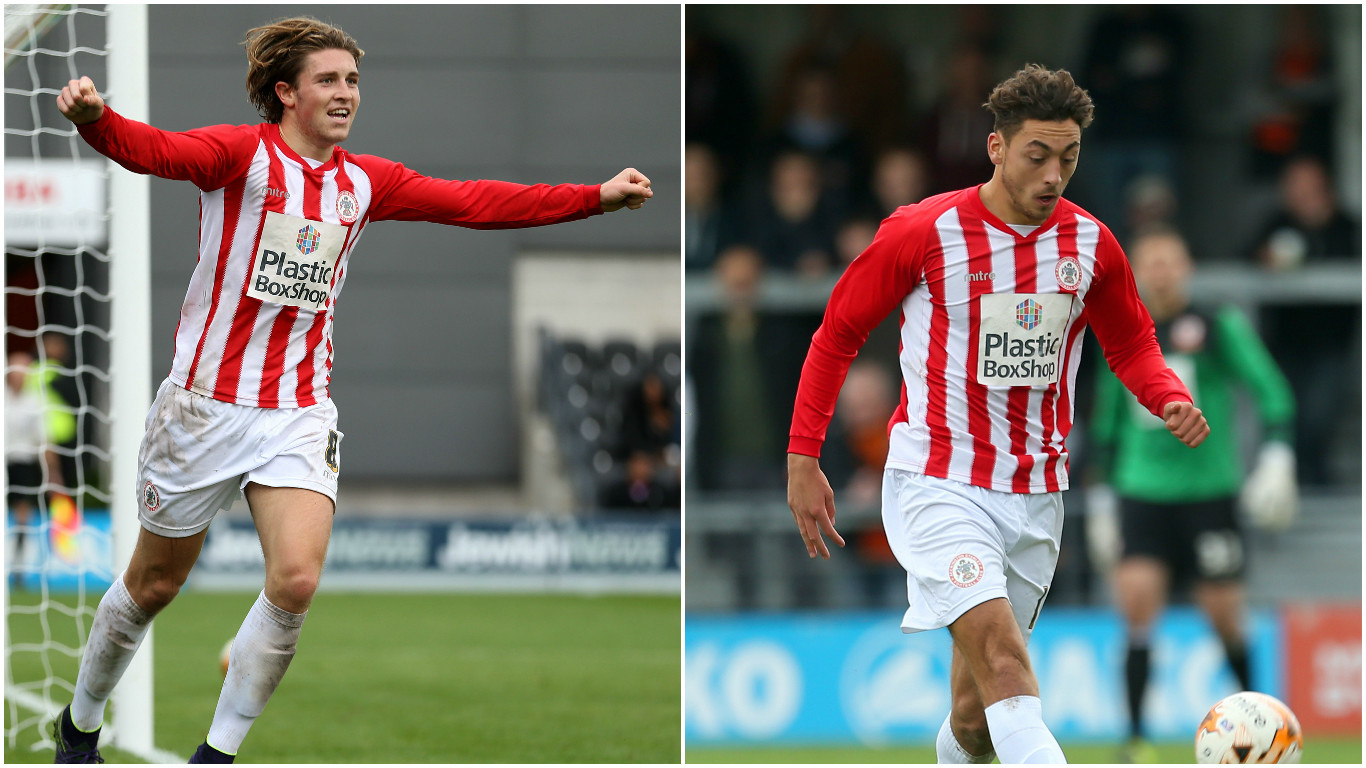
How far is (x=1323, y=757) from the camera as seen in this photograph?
7.98 m

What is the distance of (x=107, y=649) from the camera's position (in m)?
4.47

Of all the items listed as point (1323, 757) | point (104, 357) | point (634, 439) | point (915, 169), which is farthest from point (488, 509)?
point (1323, 757)

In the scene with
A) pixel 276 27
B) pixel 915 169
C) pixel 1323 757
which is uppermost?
pixel 915 169

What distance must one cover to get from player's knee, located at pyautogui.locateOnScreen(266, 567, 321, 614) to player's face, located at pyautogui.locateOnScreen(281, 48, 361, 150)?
119 centimetres

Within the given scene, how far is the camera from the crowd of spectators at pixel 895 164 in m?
11.7

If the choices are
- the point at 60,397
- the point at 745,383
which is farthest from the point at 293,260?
the point at 60,397

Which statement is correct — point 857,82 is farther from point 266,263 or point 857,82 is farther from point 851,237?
point 266,263

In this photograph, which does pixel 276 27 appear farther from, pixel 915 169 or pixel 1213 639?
pixel 915 169

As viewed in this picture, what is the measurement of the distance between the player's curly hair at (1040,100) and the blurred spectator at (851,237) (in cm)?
754

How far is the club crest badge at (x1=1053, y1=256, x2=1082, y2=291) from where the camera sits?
13.5 ft

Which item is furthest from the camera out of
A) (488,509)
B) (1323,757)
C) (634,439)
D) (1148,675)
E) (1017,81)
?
(488,509)

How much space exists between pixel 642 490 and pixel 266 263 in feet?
33.2

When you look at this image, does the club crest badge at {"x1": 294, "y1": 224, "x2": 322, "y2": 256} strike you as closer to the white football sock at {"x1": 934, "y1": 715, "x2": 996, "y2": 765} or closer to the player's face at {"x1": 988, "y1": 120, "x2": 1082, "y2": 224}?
the player's face at {"x1": 988, "y1": 120, "x2": 1082, "y2": 224}

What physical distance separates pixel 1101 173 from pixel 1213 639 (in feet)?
16.5
